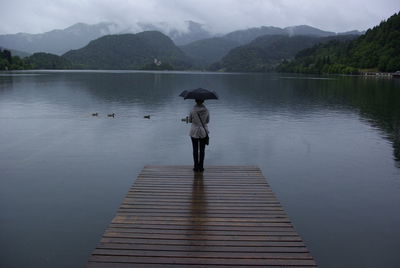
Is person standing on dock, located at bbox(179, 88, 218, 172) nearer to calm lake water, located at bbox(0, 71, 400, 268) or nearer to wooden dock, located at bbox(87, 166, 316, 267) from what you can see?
wooden dock, located at bbox(87, 166, 316, 267)

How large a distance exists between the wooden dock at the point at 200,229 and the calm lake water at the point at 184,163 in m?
2.06

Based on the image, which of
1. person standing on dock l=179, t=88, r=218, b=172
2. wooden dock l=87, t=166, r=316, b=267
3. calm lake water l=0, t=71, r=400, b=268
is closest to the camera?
wooden dock l=87, t=166, r=316, b=267

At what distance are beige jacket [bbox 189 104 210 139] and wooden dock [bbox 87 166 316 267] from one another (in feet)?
5.57

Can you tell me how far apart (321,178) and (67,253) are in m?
12.7

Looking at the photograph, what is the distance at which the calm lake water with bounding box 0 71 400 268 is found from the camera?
39.5ft

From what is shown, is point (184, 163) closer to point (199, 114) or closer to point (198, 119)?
point (198, 119)

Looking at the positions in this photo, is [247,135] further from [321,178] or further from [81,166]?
[81,166]

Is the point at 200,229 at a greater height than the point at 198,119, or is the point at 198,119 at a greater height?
the point at 198,119

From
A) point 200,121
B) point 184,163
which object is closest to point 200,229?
point 200,121

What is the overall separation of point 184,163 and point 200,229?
11.7 meters

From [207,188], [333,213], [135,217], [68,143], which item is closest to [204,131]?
[207,188]

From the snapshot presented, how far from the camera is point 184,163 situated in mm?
21406

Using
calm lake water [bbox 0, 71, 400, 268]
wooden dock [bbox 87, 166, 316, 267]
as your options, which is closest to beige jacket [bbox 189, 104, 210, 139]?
wooden dock [bbox 87, 166, 316, 267]

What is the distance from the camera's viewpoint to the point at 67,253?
11273 millimetres
